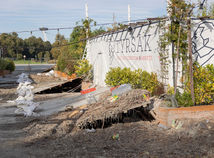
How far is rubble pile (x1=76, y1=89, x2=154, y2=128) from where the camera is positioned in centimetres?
691

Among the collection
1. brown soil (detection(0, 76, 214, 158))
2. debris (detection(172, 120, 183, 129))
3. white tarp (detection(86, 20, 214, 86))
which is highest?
white tarp (detection(86, 20, 214, 86))

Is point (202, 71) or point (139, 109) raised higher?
point (202, 71)

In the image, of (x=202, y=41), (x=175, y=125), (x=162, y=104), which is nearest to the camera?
(x=175, y=125)

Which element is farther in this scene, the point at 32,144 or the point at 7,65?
the point at 7,65

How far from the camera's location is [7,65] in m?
28.2

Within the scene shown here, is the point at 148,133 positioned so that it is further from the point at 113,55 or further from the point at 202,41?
the point at 113,55

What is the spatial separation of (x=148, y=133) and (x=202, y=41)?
129 inches

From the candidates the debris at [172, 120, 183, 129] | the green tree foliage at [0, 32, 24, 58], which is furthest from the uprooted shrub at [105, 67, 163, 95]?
the green tree foliage at [0, 32, 24, 58]

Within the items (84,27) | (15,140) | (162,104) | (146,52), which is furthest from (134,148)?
(84,27)

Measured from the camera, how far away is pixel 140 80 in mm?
9086

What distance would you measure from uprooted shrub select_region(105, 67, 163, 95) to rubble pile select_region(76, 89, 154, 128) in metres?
Result: 1.19

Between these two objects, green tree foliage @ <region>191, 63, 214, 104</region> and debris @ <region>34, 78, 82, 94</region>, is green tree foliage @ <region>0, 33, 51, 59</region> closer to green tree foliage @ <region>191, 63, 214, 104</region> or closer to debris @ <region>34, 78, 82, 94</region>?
debris @ <region>34, 78, 82, 94</region>

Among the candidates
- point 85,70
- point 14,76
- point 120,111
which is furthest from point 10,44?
point 120,111

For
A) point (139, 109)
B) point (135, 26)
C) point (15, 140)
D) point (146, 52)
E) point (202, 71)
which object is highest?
point (135, 26)
